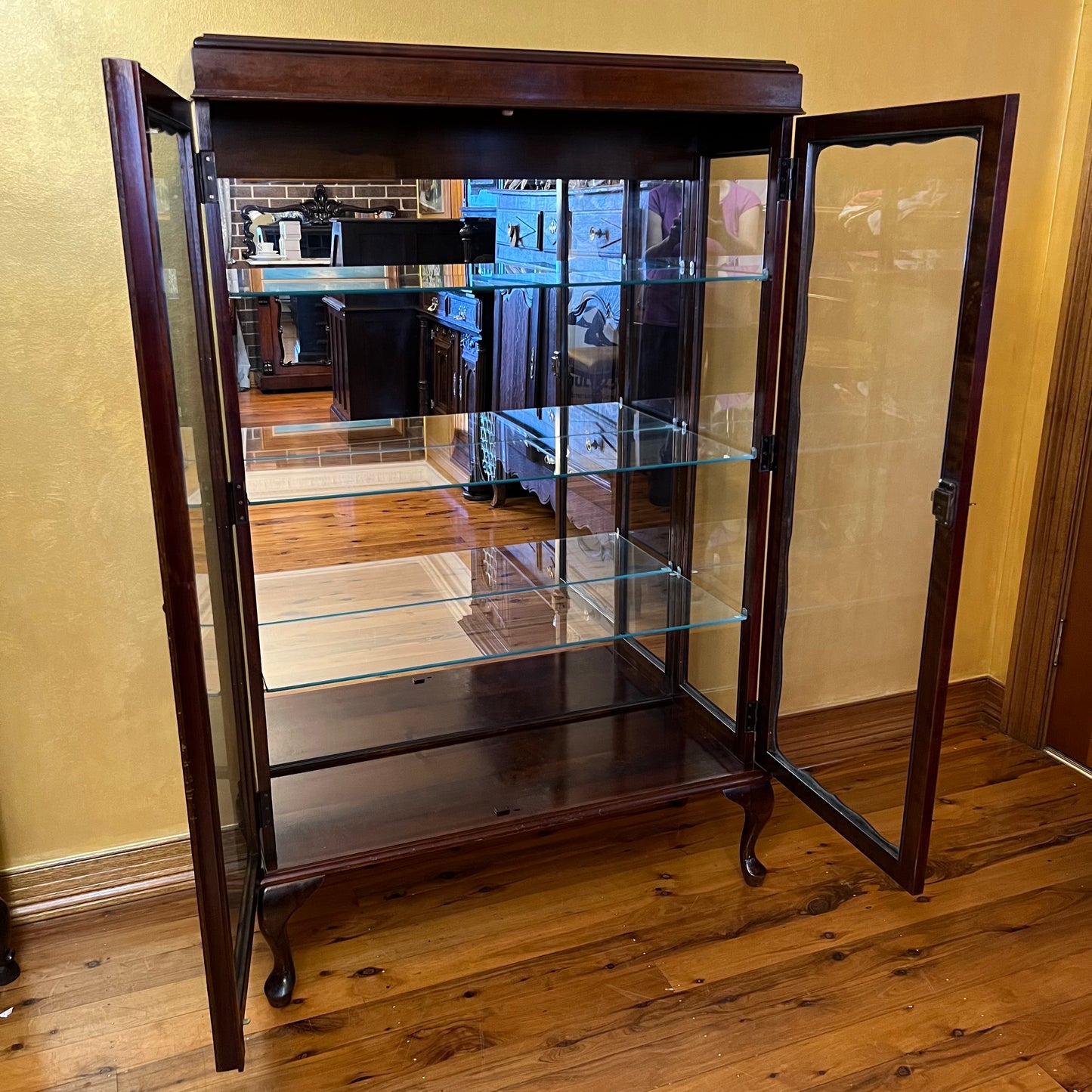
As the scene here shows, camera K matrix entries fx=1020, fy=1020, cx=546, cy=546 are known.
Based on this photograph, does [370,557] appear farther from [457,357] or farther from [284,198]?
[284,198]

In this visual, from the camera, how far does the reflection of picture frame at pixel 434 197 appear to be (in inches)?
70.9

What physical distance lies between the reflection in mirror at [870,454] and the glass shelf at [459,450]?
244 mm

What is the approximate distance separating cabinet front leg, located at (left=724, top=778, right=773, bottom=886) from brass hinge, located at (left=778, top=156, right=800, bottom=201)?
3.56 ft

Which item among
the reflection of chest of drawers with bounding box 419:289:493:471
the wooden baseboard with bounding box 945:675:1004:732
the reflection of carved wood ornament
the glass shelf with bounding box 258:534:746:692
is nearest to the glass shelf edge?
the glass shelf with bounding box 258:534:746:692

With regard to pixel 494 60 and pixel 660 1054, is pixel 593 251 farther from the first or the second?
pixel 660 1054

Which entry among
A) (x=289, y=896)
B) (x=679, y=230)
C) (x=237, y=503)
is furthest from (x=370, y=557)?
(x=679, y=230)

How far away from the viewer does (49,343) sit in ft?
5.57

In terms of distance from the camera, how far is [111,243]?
1685 mm

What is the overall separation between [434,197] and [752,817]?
132 cm

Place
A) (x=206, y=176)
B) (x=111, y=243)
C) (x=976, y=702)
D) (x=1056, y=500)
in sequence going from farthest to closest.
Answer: (x=976, y=702) → (x=1056, y=500) → (x=111, y=243) → (x=206, y=176)

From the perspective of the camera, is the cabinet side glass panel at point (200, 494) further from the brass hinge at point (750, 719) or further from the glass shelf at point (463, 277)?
the brass hinge at point (750, 719)

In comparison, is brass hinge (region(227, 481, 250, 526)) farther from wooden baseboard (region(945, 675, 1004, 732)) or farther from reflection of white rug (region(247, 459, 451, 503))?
wooden baseboard (region(945, 675, 1004, 732))

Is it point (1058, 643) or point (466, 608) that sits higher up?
point (466, 608)

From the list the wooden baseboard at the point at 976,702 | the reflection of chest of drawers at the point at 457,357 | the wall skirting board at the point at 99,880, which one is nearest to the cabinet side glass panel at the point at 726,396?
the reflection of chest of drawers at the point at 457,357
